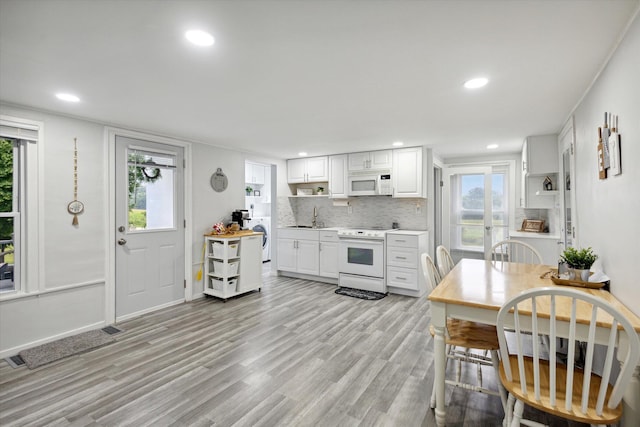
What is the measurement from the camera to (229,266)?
4.25 m

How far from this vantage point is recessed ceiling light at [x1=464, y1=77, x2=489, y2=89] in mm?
2222

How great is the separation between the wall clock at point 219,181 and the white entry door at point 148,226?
491mm

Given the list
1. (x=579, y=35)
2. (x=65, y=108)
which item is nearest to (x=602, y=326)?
(x=579, y=35)

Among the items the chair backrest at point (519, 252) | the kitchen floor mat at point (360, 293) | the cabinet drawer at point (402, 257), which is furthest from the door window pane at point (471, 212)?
the kitchen floor mat at point (360, 293)

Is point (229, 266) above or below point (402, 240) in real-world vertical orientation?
below

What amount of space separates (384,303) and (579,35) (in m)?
3.37

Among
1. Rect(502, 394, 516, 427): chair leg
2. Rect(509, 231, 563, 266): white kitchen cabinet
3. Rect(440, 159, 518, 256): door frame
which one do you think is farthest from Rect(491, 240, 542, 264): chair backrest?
Rect(502, 394, 516, 427): chair leg

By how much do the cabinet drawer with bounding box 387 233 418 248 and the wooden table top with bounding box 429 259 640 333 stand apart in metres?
1.51

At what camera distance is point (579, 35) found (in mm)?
1660

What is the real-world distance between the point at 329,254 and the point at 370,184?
4.44 feet

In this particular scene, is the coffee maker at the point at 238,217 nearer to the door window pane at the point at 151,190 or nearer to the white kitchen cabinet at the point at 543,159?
the door window pane at the point at 151,190

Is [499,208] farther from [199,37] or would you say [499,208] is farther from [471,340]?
[199,37]

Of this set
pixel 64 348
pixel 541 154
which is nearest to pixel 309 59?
pixel 64 348

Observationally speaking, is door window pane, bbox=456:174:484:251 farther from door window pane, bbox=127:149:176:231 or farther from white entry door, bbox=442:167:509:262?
door window pane, bbox=127:149:176:231
